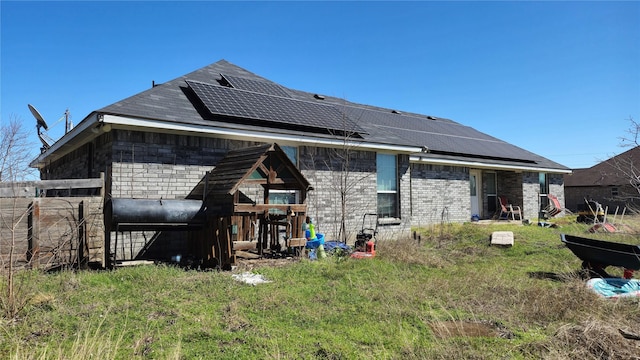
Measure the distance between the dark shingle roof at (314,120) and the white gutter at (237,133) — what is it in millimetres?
108

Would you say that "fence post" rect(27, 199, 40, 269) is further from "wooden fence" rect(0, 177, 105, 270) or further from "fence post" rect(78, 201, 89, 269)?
"fence post" rect(78, 201, 89, 269)

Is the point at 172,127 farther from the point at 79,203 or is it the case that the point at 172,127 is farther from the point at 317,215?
the point at 317,215

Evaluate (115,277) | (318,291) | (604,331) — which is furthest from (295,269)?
(604,331)

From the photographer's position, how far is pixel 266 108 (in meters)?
11.4

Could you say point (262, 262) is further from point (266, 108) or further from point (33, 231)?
point (266, 108)

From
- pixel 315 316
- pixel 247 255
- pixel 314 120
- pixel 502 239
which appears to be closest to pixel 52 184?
pixel 247 255

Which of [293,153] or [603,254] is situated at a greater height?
[293,153]

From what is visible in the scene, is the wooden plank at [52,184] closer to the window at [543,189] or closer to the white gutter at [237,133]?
the white gutter at [237,133]

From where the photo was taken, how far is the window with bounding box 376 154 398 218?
13282 mm

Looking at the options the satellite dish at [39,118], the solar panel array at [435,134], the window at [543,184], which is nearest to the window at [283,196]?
the solar panel array at [435,134]

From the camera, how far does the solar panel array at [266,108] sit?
1030 cm

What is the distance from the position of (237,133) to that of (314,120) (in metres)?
2.91

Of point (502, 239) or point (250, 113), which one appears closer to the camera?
point (250, 113)

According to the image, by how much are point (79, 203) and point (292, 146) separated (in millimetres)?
5309
